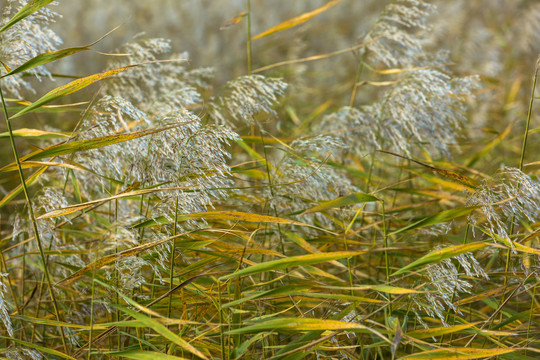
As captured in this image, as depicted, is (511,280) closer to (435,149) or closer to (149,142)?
(435,149)

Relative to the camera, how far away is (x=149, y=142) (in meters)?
1.17

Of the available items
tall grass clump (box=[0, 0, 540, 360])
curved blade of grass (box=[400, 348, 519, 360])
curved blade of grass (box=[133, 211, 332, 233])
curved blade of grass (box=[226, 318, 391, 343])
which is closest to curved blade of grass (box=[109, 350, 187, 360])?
tall grass clump (box=[0, 0, 540, 360])

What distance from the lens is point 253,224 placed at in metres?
1.48

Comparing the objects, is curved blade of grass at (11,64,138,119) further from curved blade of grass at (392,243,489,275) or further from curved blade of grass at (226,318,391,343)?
curved blade of grass at (392,243,489,275)

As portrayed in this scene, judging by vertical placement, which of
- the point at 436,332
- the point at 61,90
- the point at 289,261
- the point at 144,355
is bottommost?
the point at 436,332

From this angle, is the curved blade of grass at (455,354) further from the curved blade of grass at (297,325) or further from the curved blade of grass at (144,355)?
the curved blade of grass at (144,355)

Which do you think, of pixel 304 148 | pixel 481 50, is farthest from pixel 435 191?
pixel 481 50

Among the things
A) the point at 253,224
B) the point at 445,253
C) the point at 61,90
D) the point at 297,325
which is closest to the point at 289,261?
the point at 297,325

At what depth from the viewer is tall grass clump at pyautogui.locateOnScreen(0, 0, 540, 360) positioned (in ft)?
3.72

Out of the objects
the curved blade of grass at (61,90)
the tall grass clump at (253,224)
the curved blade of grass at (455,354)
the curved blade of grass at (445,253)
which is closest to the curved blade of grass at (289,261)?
the tall grass clump at (253,224)

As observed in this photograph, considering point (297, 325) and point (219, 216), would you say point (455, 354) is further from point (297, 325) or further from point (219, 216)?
point (219, 216)

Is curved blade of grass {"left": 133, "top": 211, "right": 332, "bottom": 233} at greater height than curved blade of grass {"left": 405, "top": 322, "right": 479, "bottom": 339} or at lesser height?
greater

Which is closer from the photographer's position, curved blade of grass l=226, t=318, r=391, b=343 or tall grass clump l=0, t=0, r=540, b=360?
curved blade of grass l=226, t=318, r=391, b=343

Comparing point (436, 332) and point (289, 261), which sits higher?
point (289, 261)
